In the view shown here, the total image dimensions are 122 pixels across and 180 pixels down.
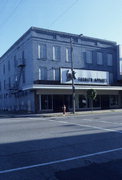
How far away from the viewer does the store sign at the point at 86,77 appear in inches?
1324

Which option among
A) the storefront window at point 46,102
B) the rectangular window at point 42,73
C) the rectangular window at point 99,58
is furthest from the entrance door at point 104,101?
the rectangular window at point 42,73

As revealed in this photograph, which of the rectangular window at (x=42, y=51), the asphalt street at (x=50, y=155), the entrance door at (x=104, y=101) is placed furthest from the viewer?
the entrance door at (x=104, y=101)

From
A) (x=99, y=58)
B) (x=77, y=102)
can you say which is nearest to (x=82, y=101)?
(x=77, y=102)

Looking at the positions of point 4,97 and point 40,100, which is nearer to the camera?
point 40,100

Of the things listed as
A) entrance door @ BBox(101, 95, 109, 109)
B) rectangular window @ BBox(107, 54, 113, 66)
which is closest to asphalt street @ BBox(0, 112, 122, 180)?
entrance door @ BBox(101, 95, 109, 109)

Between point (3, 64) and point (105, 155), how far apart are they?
141ft

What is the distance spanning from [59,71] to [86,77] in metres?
4.99

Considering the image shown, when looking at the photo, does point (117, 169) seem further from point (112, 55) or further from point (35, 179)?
point (112, 55)

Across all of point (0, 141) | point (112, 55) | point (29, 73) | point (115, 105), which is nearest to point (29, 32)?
point (29, 73)

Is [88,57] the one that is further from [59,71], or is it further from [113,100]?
[113,100]

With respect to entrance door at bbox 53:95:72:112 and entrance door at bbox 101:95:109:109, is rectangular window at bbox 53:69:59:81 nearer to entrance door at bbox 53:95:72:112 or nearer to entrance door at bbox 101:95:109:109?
entrance door at bbox 53:95:72:112

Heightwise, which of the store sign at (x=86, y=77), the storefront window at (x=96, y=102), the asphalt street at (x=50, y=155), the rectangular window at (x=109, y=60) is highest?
the rectangular window at (x=109, y=60)

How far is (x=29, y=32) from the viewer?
3284 cm

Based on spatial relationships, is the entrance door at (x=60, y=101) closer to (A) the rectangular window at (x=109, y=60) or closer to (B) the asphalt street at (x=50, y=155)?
(A) the rectangular window at (x=109, y=60)
